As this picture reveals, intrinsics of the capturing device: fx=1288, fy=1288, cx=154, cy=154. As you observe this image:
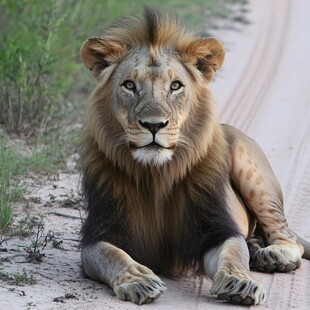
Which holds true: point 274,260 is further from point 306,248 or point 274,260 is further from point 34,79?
point 34,79

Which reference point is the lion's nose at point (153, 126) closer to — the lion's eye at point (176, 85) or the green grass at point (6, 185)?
the lion's eye at point (176, 85)

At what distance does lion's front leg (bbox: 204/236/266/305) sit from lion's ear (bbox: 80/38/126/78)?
0.98 meters

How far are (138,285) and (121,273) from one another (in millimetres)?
147

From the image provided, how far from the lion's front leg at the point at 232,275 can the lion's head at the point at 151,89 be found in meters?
0.46

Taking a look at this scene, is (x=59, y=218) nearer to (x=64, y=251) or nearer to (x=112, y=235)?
(x=64, y=251)

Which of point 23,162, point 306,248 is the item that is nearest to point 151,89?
point 306,248

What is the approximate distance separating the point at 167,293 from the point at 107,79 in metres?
1.00

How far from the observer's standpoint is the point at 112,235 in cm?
572

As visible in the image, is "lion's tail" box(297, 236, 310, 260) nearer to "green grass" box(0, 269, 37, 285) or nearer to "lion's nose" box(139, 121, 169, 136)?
"lion's nose" box(139, 121, 169, 136)

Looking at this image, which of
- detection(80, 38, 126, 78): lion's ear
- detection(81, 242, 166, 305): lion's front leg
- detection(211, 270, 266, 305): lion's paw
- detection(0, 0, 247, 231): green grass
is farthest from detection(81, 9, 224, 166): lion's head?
detection(0, 0, 247, 231): green grass

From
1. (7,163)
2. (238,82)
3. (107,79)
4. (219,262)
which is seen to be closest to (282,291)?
(219,262)

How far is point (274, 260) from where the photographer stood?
20.0ft

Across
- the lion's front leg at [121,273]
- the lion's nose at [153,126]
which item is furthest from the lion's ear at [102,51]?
the lion's front leg at [121,273]

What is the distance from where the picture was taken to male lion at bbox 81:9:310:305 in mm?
5598
